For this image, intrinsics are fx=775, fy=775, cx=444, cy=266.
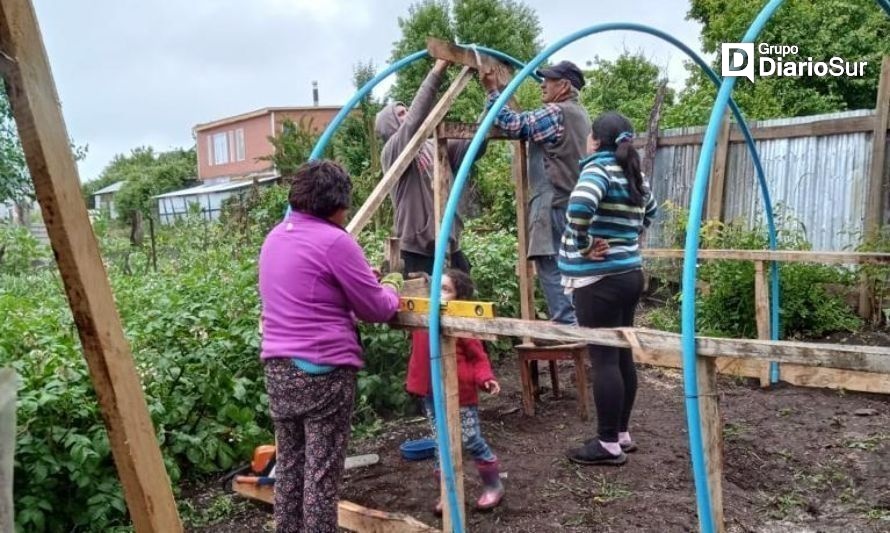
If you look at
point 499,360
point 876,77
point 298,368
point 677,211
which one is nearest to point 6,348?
point 298,368

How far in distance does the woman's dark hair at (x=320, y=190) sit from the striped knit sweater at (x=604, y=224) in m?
1.08

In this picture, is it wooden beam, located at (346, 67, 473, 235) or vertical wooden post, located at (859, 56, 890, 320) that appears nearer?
wooden beam, located at (346, 67, 473, 235)

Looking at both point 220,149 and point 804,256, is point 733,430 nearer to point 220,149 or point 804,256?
A: point 804,256

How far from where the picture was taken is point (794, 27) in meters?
11.8

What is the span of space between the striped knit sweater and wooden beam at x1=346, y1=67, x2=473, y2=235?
86 cm

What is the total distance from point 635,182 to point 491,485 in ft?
4.99

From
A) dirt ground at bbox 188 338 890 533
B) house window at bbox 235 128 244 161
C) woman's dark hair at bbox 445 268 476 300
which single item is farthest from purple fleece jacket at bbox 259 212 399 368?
house window at bbox 235 128 244 161

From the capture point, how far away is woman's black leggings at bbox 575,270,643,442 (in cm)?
358

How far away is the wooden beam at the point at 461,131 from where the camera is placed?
13.7ft

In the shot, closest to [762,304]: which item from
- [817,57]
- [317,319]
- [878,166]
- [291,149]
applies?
[878,166]

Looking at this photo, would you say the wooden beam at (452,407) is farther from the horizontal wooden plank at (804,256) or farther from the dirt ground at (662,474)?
the horizontal wooden plank at (804,256)

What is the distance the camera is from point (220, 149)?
3747cm

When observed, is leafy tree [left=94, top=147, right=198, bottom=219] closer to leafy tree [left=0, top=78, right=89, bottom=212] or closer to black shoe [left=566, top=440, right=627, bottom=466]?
leafy tree [left=0, top=78, right=89, bottom=212]

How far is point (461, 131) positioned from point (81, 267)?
267 centimetres
